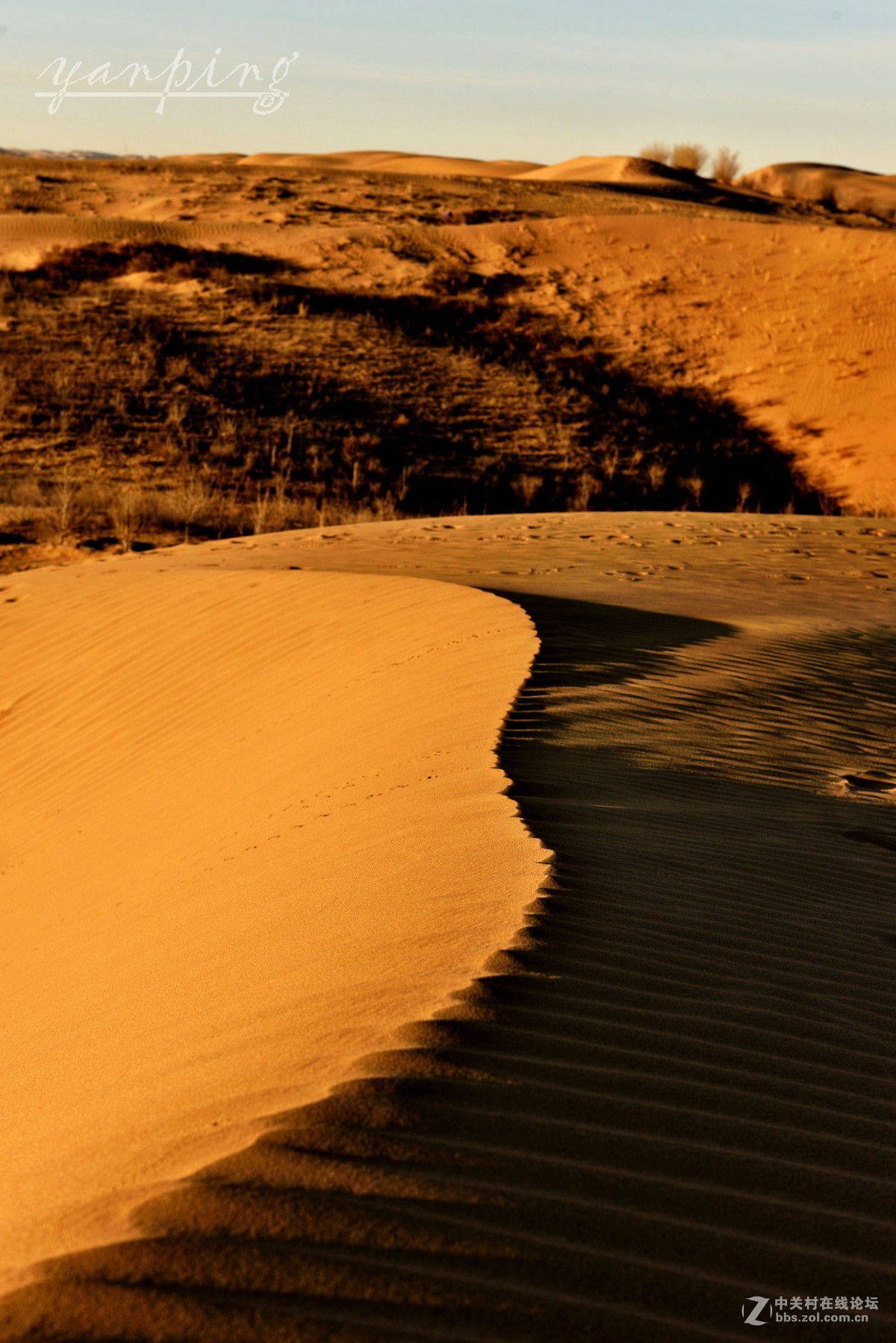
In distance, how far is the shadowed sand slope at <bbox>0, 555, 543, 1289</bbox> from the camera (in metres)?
2.38

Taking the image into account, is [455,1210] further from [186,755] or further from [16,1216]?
[186,755]

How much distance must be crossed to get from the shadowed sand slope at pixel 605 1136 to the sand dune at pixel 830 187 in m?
49.2

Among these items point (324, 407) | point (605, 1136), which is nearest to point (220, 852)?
point (605, 1136)

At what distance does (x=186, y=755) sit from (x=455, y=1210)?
5.71 m

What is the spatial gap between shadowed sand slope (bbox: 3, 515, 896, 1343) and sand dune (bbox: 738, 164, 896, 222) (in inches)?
1936

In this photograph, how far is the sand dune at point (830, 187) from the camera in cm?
4984

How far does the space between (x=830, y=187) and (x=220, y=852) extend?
54.1 m

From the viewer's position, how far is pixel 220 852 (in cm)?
512

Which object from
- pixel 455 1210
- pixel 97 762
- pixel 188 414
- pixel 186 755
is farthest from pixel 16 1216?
pixel 188 414

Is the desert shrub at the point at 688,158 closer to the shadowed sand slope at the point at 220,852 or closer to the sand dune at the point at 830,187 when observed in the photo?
the sand dune at the point at 830,187

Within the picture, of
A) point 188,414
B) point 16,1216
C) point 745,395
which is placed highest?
point 745,395

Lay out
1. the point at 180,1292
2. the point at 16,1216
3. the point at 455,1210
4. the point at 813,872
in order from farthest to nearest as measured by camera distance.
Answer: the point at 813,872 → the point at 16,1216 → the point at 455,1210 → the point at 180,1292

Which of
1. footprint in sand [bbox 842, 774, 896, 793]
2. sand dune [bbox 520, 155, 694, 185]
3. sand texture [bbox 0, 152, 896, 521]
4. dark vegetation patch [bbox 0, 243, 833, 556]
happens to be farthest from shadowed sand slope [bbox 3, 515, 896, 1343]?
sand dune [bbox 520, 155, 694, 185]

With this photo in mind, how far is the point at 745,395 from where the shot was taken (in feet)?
87.7
